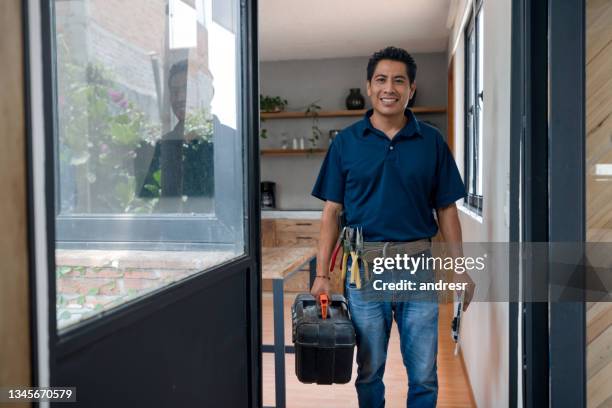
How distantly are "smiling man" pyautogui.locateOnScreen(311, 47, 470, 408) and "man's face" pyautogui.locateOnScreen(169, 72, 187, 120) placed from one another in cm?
80

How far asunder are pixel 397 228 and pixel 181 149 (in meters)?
0.89

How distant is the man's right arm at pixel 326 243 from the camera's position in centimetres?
219

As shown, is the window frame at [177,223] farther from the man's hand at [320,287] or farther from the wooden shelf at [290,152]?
the wooden shelf at [290,152]

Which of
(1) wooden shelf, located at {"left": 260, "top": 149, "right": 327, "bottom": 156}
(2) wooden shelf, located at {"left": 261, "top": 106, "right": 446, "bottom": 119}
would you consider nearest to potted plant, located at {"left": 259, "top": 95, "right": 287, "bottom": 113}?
(2) wooden shelf, located at {"left": 261, "top": 106, "right": 446, "bottom": 119}

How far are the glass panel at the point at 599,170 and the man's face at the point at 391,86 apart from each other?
0.77m

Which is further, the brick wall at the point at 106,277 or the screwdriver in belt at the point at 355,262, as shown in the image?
the screwdriver in belt at the point at 355,262

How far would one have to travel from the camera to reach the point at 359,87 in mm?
6617

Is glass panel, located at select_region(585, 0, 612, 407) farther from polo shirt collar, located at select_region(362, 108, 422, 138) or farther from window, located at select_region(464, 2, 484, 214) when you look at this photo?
window, located at select_region(464, 2, 484, 214)

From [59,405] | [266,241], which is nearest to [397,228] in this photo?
[59,405]

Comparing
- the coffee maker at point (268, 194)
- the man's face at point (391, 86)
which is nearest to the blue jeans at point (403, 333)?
the man's face at point (391, 86)

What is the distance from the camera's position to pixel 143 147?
1289mm

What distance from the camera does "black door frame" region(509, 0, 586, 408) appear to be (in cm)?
147

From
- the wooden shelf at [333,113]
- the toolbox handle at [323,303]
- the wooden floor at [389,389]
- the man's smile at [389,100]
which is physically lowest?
the wooden floor at [389,389]

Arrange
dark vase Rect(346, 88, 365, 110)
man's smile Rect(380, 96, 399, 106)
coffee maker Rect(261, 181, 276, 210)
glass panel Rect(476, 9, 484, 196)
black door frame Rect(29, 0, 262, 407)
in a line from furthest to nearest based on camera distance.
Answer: coffee maker Rect(261, 181, 276, 210), dark vase Rect(346, 88, 365, 110), glass panel Rect(476, 9, 484, 196), man's smile Rect(380, 96, 399, 106), black door frame Rect(29, 0, 262, 407)
